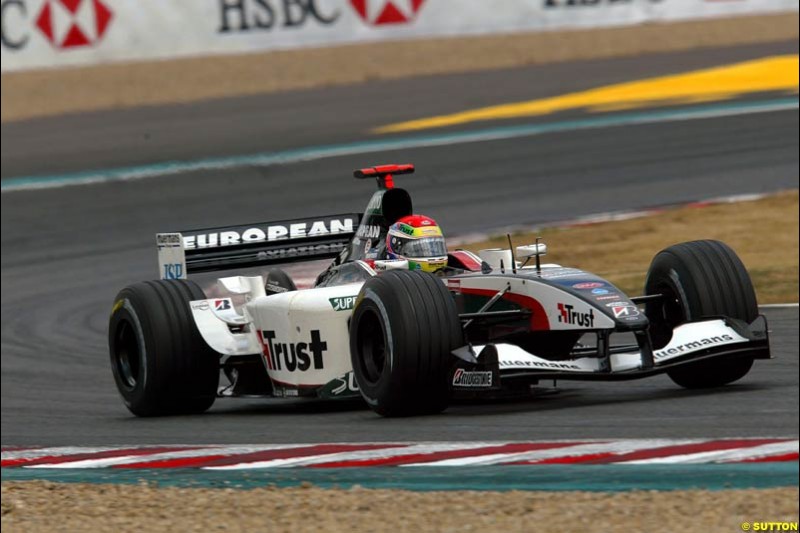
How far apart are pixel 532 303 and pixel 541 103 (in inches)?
589

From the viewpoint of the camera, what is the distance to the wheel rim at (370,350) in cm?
882

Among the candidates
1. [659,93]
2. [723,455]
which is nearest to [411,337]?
[723,455]

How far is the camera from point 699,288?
855 centimetres

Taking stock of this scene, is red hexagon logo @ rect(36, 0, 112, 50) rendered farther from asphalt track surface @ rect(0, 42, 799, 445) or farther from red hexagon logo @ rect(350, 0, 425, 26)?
red hexagon logo @ rect(350, 0, 425, 26)

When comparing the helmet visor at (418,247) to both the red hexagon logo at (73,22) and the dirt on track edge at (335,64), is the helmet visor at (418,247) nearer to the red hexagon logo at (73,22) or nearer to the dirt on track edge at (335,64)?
the red hexagon logo at (73,22)

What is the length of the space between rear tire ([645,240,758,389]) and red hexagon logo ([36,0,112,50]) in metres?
15.9

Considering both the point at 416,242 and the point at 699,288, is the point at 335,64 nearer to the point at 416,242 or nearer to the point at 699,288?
the point at 416,242

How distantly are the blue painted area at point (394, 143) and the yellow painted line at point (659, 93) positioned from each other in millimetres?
603

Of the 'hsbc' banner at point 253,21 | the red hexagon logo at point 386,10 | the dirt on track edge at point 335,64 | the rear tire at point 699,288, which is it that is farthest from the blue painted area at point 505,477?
the red hexagon logo at point 386,10

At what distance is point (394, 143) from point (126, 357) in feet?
36.0

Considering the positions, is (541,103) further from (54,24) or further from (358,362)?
(358,362)

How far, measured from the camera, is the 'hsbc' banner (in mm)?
23312

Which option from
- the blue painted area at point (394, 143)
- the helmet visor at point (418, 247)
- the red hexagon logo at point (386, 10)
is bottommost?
the helmet visor at point (418, 247)

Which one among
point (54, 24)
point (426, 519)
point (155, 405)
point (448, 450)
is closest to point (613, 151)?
point (54, 24)
